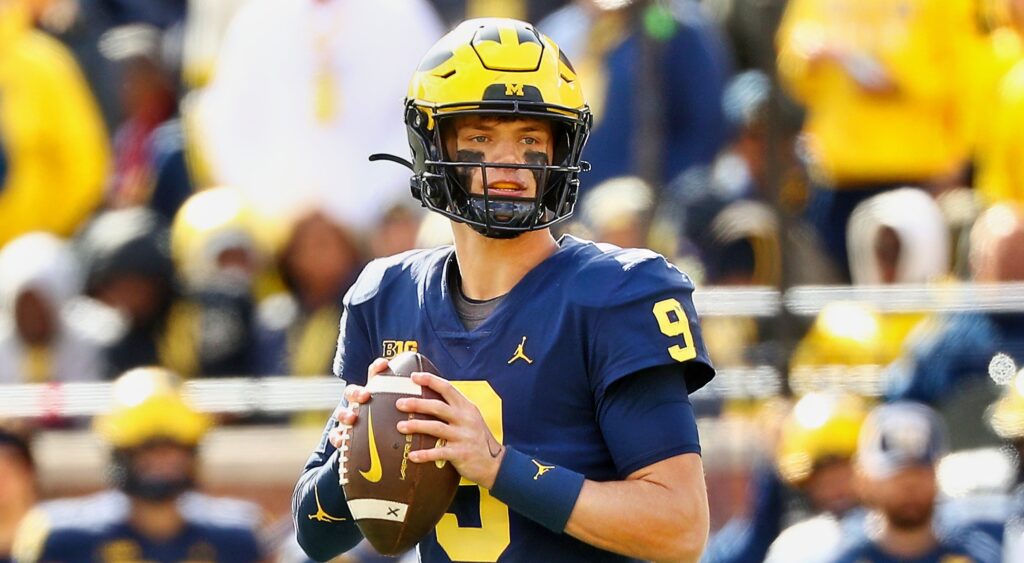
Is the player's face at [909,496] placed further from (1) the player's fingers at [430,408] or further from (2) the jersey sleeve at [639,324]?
(1) the player's fingers at [430,408]

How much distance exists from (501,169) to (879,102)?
4424mm

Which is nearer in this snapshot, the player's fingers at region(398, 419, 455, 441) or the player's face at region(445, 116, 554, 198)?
the player's fingers at region(398, 419, 455, 441)

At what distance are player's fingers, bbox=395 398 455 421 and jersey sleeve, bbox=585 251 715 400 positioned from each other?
0.26 metres

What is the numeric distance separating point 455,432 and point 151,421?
377cm

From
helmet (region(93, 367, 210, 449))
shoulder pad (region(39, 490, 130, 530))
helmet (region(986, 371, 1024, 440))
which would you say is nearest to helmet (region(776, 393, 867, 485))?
helmet (region(986, 371, 1024, 440))

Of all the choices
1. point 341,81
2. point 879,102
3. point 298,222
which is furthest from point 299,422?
point 879,102

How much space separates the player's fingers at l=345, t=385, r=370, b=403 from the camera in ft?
9.75

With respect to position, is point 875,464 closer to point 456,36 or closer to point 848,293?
point 848,293

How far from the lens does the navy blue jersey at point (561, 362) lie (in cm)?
296

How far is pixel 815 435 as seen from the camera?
6.25 meters

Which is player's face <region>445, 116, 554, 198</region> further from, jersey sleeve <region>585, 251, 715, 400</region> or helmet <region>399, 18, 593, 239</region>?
jersey sleeve <region>585, 251, 715, 400</region>

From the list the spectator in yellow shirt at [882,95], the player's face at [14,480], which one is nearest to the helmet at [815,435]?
the spectator in yellow shirt at [882,95]

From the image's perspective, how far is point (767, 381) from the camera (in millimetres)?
6535

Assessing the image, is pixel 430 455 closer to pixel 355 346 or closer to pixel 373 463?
pixel 373 463
